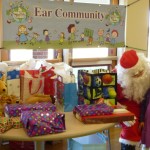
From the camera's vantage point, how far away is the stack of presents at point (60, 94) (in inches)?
60.4

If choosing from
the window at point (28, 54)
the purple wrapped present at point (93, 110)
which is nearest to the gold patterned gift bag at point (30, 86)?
the purple wrapped present at point (93, 110)

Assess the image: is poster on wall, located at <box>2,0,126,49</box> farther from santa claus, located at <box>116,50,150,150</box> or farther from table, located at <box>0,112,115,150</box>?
table, located at <box>0,112,115,150</box>

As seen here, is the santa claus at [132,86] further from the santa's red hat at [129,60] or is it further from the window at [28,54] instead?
the window at [28,54]

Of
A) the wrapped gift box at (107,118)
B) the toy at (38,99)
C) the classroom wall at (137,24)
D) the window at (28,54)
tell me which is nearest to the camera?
the wrapped gift box at (107,118)

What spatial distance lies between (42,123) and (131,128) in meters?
1.07

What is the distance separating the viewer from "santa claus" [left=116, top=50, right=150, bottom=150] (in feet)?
7.00

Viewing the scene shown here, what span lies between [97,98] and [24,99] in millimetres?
502

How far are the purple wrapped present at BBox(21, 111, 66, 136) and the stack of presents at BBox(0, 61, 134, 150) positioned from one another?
13 cm

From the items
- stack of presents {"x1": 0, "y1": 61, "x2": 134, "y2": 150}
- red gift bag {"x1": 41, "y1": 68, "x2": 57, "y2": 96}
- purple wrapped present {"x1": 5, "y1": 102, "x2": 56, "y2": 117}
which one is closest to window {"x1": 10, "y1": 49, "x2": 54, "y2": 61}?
stack of presents {"x1": 0, "y1": 61, "x2": 134, "y2": 150}

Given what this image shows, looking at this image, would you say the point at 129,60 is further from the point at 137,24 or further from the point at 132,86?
the point at 137,24

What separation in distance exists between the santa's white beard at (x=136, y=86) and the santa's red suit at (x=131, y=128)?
51 mm

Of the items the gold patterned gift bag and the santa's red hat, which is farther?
the santa's red hat

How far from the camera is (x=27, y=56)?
10.5 feet

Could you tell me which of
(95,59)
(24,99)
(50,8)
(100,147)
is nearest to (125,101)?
(100,147)
